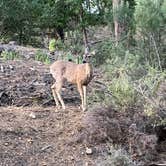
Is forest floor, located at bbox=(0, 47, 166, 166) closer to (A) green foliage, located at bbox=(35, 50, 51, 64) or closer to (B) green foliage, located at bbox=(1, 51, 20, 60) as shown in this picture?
(B) green foliage, located at bbox=(1, 51, 20, 60)

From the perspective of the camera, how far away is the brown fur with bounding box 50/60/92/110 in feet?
32.6

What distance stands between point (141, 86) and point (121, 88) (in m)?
0.37

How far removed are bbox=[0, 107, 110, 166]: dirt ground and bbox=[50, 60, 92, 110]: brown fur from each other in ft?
1.64

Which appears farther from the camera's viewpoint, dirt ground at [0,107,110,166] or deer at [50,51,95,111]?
deer at [50,51,95,111]

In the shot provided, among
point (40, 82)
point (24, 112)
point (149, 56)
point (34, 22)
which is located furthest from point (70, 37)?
point (24, 112)

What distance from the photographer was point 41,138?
8.75m

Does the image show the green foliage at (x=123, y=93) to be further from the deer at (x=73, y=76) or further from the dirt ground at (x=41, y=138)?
the deer at (x=73, y=76)

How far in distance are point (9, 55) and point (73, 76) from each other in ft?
12.3

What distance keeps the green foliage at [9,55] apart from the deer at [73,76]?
119 inches

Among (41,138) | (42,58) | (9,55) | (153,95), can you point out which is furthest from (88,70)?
(42,58)

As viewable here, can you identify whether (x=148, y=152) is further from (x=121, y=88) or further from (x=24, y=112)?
(x=24, y=112)

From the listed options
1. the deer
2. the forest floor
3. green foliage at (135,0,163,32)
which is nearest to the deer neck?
the deer

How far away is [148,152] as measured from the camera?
326 inches

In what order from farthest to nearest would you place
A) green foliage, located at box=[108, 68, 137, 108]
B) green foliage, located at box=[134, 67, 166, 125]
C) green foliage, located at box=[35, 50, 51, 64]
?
green foliage, located at box=[35, 50, 51, 64] → green foliage, located at box=[108, 68, 137, 108] → green foliage, located at box=[134, 67, 166, 125]
